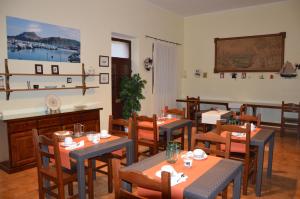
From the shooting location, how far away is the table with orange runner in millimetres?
1648

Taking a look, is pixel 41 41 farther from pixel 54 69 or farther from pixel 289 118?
pixel 289 118

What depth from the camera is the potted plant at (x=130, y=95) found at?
5.80m

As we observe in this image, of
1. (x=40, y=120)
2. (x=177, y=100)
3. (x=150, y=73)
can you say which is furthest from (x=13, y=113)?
(x=177, y=100)

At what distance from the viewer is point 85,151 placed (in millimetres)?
2445

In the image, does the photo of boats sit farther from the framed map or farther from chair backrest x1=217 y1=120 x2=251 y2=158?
the framed map

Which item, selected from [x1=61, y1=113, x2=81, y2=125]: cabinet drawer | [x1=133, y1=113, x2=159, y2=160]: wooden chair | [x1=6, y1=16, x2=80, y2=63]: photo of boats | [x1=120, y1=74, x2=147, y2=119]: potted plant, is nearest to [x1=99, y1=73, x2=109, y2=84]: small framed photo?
[x1=120, y1=74, x2=147, y2=119]: potted plant

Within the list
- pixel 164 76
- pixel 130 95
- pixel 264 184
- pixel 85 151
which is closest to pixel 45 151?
pixel 85 151

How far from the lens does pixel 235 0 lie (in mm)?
6449

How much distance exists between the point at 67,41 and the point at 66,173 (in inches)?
116

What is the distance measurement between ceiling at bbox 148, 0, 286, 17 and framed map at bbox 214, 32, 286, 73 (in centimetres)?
87

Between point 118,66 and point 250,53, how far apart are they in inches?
147

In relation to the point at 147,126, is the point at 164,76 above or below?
above

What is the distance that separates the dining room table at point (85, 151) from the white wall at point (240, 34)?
532 centimetres

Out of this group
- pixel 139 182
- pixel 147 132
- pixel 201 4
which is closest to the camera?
pixel 139 182
